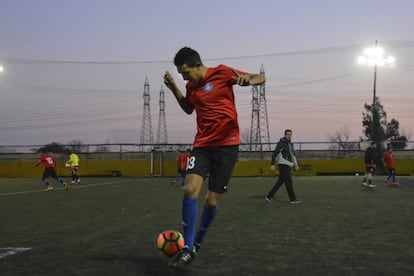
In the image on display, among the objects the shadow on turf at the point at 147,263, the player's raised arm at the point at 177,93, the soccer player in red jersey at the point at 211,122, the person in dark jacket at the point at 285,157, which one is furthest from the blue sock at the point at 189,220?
the person in dark jacket at the point at 285,157

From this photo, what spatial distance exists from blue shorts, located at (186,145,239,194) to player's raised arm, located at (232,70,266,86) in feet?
2.36

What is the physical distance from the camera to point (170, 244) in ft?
15.7

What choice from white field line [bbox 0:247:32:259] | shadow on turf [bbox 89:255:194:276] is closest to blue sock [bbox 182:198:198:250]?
shadow on turf [bbox 89:255:194:276]

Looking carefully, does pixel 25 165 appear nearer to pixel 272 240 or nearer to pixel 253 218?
pixel 253 218

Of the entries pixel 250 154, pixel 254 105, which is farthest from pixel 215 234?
pixel 254 105

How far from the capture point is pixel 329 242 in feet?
20.5

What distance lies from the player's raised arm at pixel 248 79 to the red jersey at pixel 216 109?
A: 56 millimetres

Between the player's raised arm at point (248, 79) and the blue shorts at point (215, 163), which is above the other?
the player's raised arm at point (248, 79)

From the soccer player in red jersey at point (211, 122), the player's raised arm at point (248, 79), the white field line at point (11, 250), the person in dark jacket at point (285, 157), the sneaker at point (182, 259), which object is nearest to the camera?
the sneaker at point (182, 259)

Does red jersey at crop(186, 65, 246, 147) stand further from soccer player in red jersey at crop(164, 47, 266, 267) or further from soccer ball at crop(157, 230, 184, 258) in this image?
soccer ball at crop(157, 230, 184, 258)

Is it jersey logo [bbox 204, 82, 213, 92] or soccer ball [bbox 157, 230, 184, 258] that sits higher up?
jersey logo [bbox 204, 82, 213, 92]

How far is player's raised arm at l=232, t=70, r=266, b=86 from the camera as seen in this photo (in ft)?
15.4

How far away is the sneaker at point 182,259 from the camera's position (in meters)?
4.59

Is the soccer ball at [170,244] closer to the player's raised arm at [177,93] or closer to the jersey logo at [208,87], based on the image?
the player's raised arm at [177,93]
